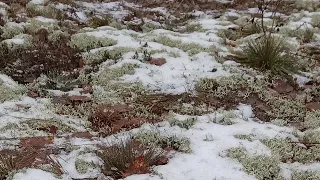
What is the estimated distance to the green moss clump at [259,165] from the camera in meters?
3.75

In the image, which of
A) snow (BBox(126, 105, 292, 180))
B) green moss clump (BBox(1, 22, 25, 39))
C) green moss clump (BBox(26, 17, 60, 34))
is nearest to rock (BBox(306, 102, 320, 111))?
snow (BBox(126, 105, 292, 180))

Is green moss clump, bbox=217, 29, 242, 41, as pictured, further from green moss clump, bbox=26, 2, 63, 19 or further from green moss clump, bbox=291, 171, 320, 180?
green moss clump, bbox=291, 171, 320, 180

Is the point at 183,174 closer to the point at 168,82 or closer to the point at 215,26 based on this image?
the point at 168,82

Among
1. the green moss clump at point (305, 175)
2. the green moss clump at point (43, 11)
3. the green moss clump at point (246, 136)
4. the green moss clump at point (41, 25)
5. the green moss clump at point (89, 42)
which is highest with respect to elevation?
the green moss clump at point (43, 11)

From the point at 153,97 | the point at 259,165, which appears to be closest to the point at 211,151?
the point at 259,165

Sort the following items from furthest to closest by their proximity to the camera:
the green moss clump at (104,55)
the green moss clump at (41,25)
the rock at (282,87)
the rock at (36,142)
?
the green moss clump at (41,25), the green moss clump at (104,55), the rock at (282,87), the rock at (36,142)

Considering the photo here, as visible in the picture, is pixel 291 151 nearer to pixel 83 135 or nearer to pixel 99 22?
pixel 83 135

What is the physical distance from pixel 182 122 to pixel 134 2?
579cm

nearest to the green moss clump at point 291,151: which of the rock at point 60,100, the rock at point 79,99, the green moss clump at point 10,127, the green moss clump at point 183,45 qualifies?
the rock at point 79,99

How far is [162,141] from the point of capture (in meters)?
4.13

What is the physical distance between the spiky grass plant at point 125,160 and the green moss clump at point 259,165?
2.36 feet

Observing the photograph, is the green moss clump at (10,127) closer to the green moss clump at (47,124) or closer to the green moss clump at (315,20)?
the green moss clump at (47,124)

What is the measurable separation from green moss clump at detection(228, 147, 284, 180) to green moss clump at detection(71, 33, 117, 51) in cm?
330

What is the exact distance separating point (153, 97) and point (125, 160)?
1637 mm
